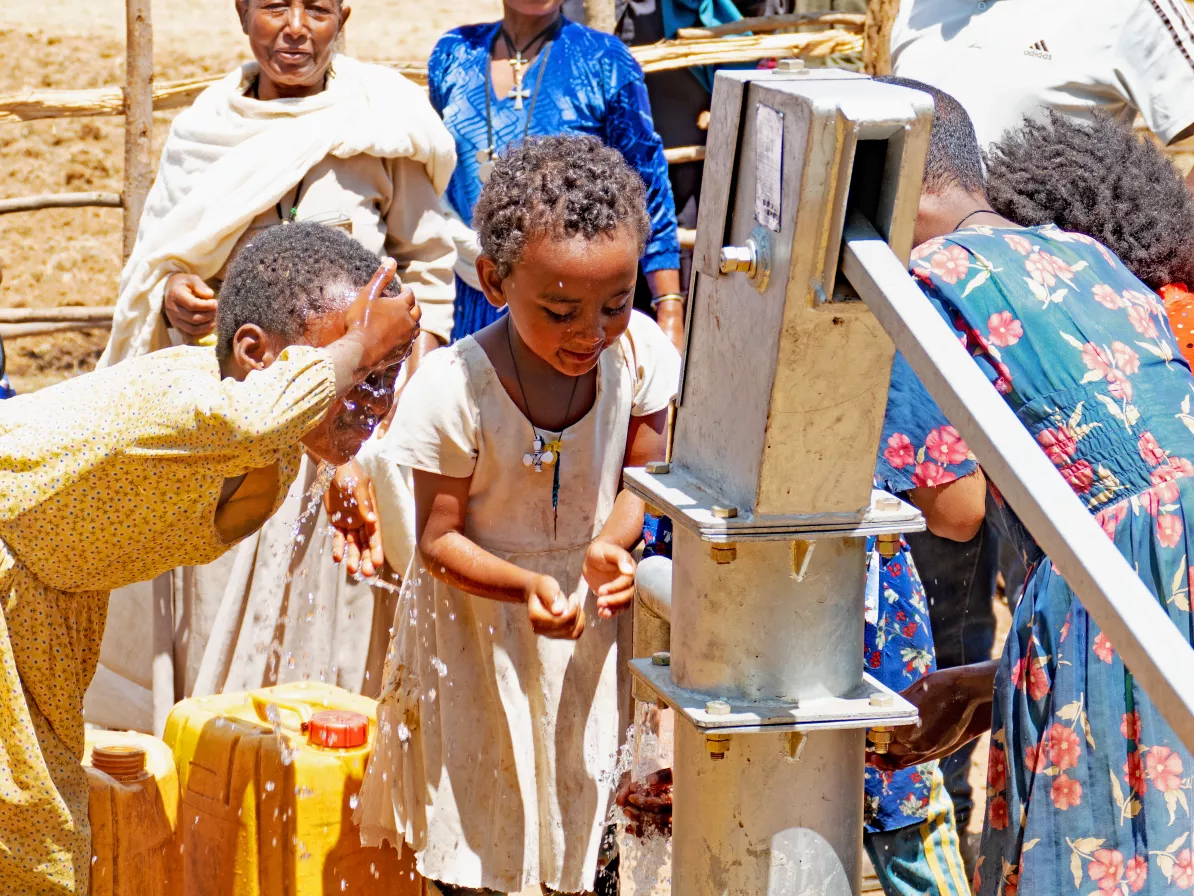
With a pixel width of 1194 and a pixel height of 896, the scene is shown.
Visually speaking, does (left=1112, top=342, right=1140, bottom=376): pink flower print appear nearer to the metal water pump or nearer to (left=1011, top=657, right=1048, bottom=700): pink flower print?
(left=1011, top=657, right=1048, bottom=700): pink flower print

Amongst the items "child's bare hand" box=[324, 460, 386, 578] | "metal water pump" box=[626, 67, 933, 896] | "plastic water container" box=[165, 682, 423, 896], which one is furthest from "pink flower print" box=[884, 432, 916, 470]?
"child's bare hand" box=[324, 460, 386, 578]

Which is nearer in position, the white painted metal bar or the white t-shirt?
the white painted metal bar

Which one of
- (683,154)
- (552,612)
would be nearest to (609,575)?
(552,612)

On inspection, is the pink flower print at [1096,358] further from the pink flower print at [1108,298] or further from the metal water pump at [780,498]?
the metal water pump at [780,498]

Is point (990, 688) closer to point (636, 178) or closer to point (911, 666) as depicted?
point (911, 666)

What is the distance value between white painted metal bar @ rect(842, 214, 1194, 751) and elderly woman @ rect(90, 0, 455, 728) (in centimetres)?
271

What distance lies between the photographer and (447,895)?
2.67m

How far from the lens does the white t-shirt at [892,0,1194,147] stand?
3.72 meters

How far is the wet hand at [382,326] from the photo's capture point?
2162 mm

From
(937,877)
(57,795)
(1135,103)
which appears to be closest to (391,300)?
(57,795)

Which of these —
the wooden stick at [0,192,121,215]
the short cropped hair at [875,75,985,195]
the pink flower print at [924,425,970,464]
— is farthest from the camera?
the wooden stick at [0,192,121,215]

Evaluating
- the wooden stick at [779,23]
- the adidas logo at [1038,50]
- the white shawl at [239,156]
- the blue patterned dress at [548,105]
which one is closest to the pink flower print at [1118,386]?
the adidas logo at [1038,50]

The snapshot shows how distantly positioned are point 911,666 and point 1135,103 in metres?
1.87

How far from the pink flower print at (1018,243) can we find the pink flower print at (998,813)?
2.42ft
